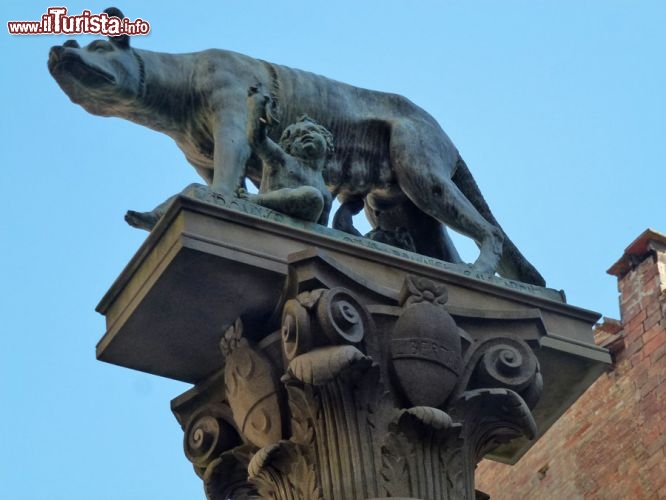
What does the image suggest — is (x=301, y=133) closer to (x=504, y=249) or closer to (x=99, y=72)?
(x=99, y=72)

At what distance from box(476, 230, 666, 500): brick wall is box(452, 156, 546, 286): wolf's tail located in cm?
751

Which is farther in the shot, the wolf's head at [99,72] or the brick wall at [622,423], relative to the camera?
the brick wall at [622,423]

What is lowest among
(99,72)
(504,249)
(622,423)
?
(504,249)

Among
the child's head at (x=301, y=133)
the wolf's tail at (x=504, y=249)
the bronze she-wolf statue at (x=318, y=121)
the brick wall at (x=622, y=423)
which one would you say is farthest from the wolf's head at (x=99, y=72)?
the brick wall at (x=622, y=423)

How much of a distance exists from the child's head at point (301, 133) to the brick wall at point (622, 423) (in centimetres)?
885

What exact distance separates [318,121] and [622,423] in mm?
9315

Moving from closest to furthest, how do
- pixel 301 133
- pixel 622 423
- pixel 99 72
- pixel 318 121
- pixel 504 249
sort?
1. pixel 301 133
2. pixel 99 72
3. pixel 318 121
4. pixel 504 249
5. pixel 622 423

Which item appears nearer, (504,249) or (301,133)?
(301,133)

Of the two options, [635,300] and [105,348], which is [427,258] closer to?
[105,348]

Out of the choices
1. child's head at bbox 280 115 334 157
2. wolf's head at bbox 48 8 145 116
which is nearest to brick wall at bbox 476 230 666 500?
child's head at bbox 280 115 334 157

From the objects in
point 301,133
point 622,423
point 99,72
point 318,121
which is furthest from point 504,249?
point 622,423

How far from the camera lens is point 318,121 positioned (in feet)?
32.8

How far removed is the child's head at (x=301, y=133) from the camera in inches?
374

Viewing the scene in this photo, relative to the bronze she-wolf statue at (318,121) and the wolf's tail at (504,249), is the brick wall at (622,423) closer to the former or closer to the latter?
the wolf's tail at (504,249)
